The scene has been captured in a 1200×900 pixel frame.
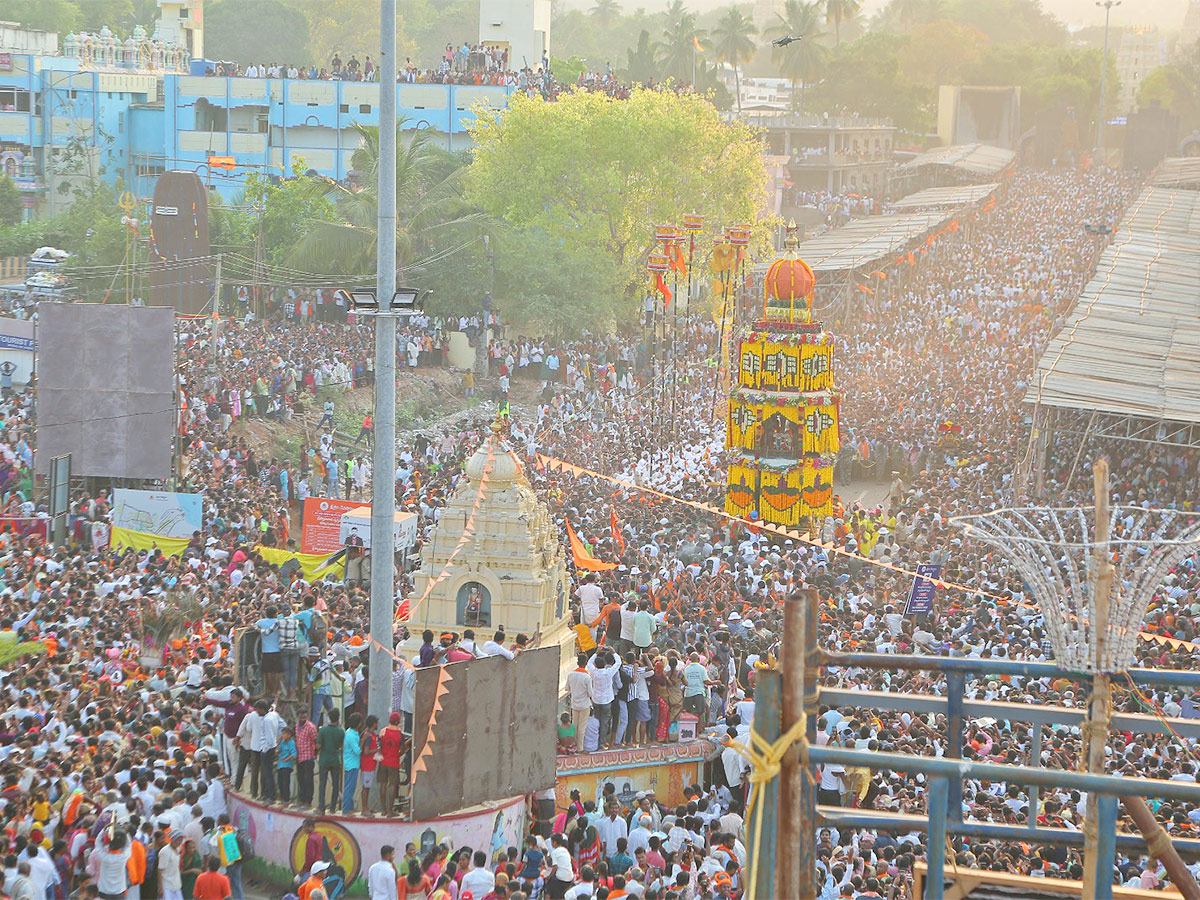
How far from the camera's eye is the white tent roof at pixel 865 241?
52000 millimetres

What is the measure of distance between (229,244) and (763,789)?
39.5 m

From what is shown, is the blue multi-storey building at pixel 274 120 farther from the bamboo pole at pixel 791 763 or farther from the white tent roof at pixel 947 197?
the bamboo pole at pixel 791 763

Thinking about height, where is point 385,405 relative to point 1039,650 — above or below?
above

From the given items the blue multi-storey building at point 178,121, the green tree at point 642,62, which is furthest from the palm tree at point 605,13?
the blue multi-storey building at point 178,121

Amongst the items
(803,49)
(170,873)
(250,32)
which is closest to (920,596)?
(170,873)

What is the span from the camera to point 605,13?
14738 cm

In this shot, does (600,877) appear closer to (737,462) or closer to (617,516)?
(617,516)

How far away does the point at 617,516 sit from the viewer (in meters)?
25.3

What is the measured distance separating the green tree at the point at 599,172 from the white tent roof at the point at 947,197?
24.3 metres

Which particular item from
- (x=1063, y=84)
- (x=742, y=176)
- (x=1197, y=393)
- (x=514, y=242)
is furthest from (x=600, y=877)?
(x=1063, y=84)

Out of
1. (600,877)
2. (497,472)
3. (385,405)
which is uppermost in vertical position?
(385,405)

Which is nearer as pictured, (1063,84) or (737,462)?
(737,462)

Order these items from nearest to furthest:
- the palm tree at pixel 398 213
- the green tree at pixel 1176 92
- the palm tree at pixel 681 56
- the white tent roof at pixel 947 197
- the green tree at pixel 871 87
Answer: the palm tree at pixel 398 213
the white tent roof at pixel 947 197
the palm tree at pixel 681 56
the green tree at pixel 871 87
the green tree at pixel 1176 92

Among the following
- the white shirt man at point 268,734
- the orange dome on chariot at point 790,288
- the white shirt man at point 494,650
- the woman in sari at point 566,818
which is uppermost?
the orange dome on chariot at point 790,288
